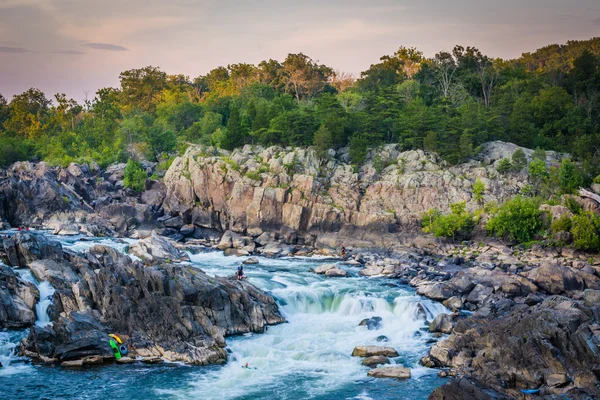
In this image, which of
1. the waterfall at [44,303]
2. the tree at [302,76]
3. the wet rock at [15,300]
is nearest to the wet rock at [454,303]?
the waterfall at [44,303]

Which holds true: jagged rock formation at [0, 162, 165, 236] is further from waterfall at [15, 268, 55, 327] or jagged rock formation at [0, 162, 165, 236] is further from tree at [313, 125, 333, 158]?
waterfall at [15, 268, 55, 327]

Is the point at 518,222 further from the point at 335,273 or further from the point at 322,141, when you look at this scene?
the point at 322,141

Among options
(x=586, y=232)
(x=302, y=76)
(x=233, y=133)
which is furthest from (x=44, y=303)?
(x=302, y=76)

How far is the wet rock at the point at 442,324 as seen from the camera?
108 feet

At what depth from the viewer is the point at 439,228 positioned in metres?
53.9

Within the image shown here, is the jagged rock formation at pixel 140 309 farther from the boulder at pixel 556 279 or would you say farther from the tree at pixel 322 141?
the tree at pixel 322 141

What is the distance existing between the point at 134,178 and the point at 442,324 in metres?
44.9

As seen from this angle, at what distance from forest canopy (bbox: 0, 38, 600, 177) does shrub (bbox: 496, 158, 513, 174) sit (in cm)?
365

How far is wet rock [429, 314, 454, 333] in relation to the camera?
33.0 m

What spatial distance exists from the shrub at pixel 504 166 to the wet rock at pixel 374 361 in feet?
117

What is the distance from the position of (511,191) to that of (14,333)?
149 feet

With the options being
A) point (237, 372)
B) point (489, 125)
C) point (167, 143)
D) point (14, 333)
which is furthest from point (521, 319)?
point (167, 143)

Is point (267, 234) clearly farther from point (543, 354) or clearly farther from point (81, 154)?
point (81, 154)

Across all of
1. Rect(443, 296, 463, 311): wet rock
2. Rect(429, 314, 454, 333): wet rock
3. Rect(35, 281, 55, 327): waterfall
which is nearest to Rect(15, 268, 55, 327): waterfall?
Rect(35, 281, 55, 327): waterfall
